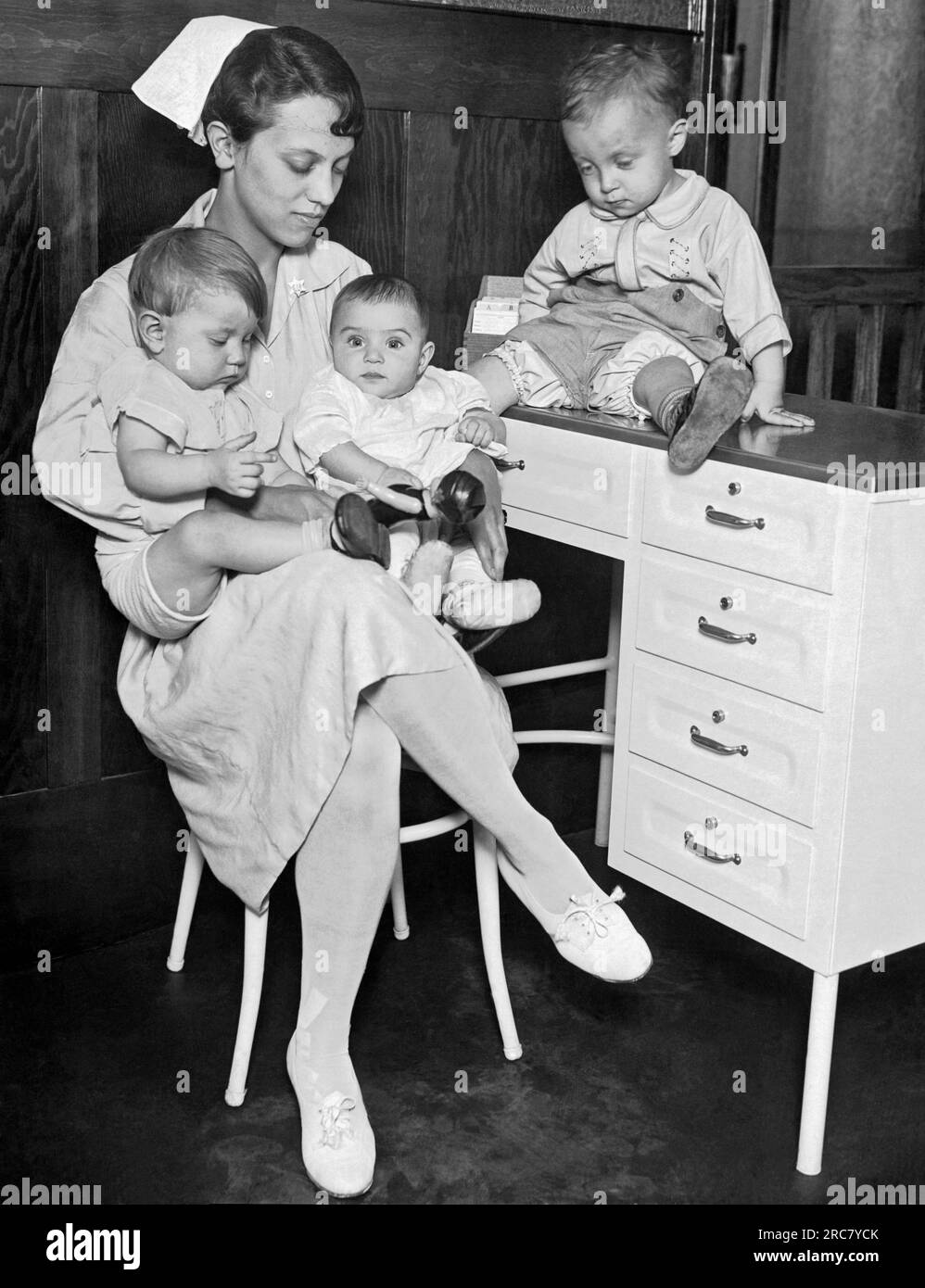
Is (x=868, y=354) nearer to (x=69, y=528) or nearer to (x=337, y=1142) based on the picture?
(x=69, y=528)

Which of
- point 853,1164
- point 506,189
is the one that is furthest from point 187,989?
point 506,189

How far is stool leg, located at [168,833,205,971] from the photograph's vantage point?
2.35m

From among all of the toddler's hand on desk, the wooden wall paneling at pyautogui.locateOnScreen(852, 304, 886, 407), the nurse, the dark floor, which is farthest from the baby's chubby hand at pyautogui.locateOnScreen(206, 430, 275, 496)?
the wooden wall paneling at pyautogui.locateOnScreen(852, 304, 886, 407)

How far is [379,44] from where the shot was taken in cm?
248

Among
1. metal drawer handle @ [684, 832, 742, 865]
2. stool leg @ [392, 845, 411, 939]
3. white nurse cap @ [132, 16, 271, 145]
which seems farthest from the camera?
stool leg @ [392, 845, 411, 939]

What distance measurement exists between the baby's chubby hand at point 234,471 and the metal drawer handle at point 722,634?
650mm

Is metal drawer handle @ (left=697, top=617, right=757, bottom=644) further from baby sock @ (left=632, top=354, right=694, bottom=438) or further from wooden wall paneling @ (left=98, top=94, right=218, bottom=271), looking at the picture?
wooden wall paneling @ (left=98, top=94, right=218, bottom=271)

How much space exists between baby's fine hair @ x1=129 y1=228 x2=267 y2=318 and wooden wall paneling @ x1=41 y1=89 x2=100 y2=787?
1.11 ft

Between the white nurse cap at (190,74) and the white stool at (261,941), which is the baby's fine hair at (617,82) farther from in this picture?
the white stool at (261,941)

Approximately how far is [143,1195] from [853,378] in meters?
2.25

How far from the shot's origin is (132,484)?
194 cm

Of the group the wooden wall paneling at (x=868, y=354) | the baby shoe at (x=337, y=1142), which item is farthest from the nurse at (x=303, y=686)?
the wooden wall paneling at (x=868, y=354)

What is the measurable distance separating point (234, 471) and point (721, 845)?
85 cm

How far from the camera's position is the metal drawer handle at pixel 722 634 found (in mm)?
1956
